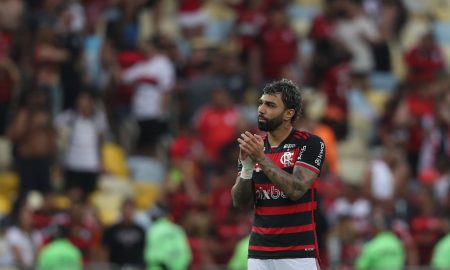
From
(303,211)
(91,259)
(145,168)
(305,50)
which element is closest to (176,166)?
(145,168)

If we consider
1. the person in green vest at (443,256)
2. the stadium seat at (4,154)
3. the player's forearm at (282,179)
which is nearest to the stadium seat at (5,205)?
the stadium seat at (4,154)

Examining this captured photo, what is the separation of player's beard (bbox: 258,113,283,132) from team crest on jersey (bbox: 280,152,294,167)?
202 mm

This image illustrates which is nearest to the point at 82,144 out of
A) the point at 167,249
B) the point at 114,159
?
the point at 114,159

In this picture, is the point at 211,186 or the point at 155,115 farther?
the point at 155,115

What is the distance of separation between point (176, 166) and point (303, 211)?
9.50 meters

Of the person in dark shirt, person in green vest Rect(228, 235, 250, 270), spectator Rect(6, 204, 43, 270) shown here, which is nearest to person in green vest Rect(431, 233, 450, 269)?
person in green vest Rect(228, 235, 250, 270)

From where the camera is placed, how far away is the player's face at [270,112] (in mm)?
9633

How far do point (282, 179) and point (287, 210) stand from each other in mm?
337

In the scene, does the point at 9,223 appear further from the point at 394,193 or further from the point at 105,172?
the point at 394,193

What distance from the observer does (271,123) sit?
964cm

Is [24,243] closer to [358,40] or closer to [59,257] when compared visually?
[59,257]

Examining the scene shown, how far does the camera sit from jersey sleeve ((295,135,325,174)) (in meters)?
A: 9.61

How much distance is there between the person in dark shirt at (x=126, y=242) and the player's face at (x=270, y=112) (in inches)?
289

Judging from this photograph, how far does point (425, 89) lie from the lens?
20.9 m
